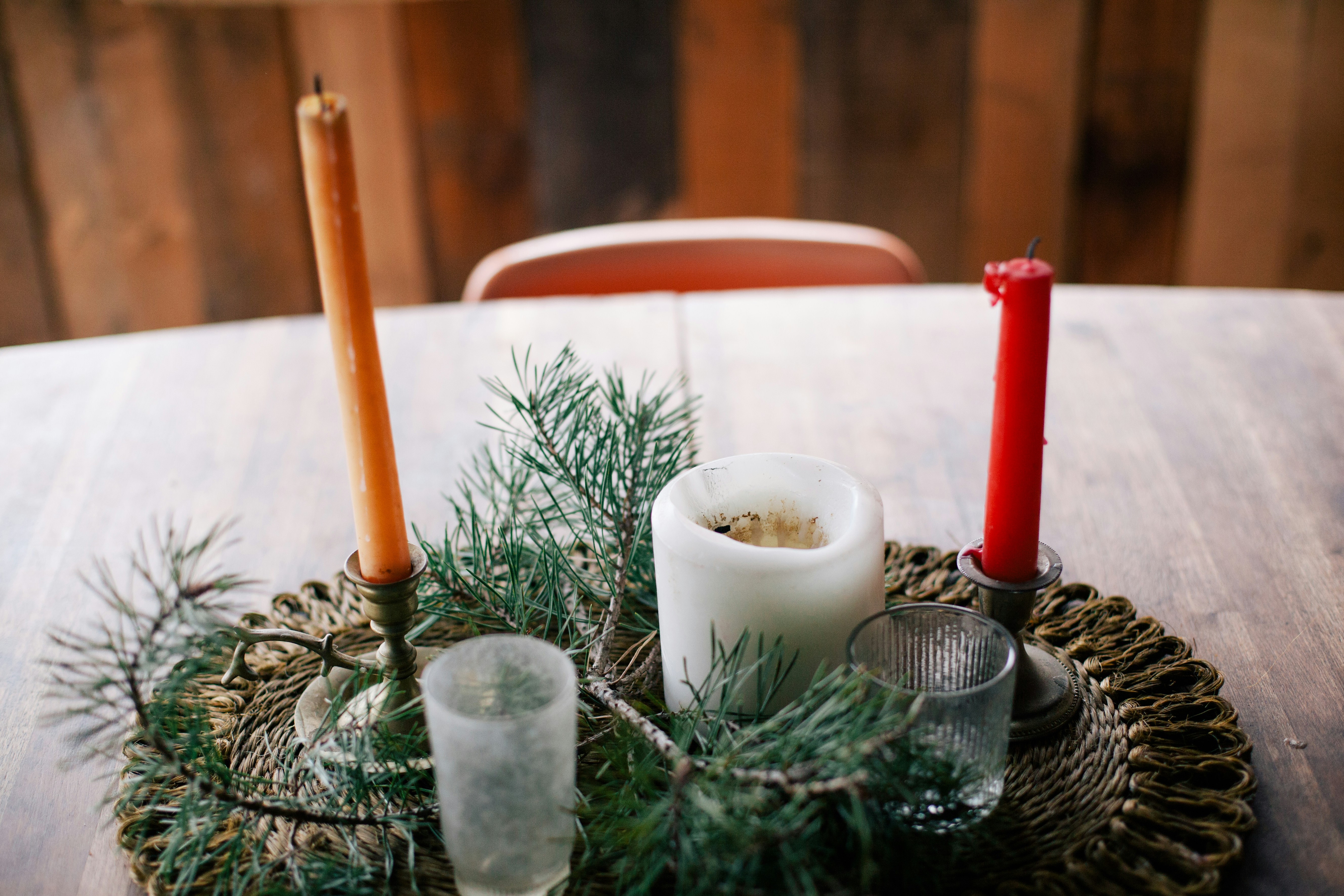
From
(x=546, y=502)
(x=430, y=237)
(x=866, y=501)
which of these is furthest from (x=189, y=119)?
(x=866, y=501)

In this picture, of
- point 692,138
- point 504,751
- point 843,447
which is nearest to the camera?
point 504,751

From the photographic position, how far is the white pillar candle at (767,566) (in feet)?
1.32

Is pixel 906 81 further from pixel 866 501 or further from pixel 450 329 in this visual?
pixel 866 501

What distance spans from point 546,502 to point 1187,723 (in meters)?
0.35

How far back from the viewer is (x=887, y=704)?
34 cm

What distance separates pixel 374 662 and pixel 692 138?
1.53 meters

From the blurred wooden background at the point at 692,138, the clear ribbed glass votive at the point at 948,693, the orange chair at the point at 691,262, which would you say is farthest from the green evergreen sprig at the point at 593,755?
the blurred wooden background at the point at 692,138

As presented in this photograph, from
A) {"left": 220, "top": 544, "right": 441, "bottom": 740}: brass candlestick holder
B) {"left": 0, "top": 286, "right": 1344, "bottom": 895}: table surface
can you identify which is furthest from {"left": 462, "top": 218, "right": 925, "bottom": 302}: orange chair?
{"left": 220, "top": 544, "right": 441, "bottom": 740}: brass candlestick holder

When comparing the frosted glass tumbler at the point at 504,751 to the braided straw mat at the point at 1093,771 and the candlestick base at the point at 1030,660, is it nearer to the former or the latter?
the braided straw mat at the point at 1093,771

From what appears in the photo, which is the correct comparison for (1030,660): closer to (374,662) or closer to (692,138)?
(374,662)

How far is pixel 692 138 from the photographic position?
73.6 inches

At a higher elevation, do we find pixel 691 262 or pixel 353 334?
pixel 353 334

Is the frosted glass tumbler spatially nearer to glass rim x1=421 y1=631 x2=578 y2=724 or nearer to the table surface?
glass rim x1=421 y1=631 x2=578 y2=724

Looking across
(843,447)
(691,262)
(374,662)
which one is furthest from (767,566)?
(691,262)
